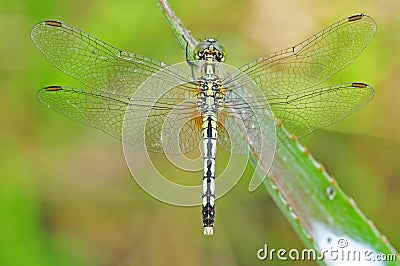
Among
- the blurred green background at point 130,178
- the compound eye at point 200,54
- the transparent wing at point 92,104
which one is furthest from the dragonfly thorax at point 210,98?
the blurred green background at point 130,178

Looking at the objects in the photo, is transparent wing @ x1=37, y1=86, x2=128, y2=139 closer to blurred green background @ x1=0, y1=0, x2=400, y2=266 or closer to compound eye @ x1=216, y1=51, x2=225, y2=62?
compound eye @ x1=216, y1=51, x2=225, y2=62

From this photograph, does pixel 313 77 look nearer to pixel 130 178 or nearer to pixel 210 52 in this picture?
pixel 210 52

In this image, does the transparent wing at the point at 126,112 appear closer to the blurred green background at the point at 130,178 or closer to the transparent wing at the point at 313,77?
the transparent wing at the point at 313,77

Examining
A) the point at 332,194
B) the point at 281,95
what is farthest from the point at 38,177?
the point at 332,194

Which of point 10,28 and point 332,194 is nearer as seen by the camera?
point 332,194

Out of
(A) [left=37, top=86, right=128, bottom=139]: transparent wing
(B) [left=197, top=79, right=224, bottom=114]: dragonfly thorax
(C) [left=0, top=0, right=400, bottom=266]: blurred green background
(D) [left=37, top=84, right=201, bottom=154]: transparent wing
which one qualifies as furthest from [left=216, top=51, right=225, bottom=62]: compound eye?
(C) [left=0, top=0, right=400, bottom=266]: blurred green background

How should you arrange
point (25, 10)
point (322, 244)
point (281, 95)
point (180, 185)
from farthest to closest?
point (25, 10) < point (180, 185) < point (281, 95) < point (322, 244)

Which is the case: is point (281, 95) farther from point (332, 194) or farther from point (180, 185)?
point (180, 185)
